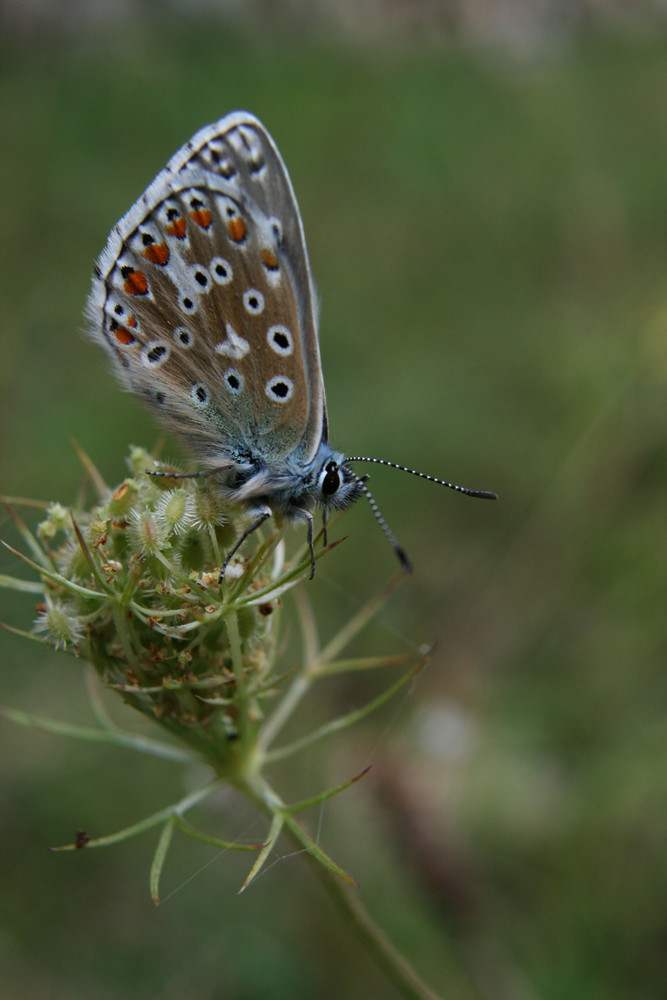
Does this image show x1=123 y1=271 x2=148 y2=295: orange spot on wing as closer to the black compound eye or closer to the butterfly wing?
the butterfly wing

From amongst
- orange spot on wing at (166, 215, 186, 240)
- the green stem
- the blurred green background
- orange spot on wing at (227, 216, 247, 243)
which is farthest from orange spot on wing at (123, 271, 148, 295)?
the blurred green background

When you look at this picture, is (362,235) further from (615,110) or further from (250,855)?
(250,855)

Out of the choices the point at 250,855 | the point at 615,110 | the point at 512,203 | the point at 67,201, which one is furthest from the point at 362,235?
the point at 250,855

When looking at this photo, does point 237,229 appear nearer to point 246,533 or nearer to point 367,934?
point 246,533

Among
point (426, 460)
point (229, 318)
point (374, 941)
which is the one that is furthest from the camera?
point (426, 460)

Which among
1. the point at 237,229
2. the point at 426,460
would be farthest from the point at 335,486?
the point at 426,460

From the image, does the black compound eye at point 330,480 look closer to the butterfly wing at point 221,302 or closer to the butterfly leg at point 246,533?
the butterfly wing at point 221,302
